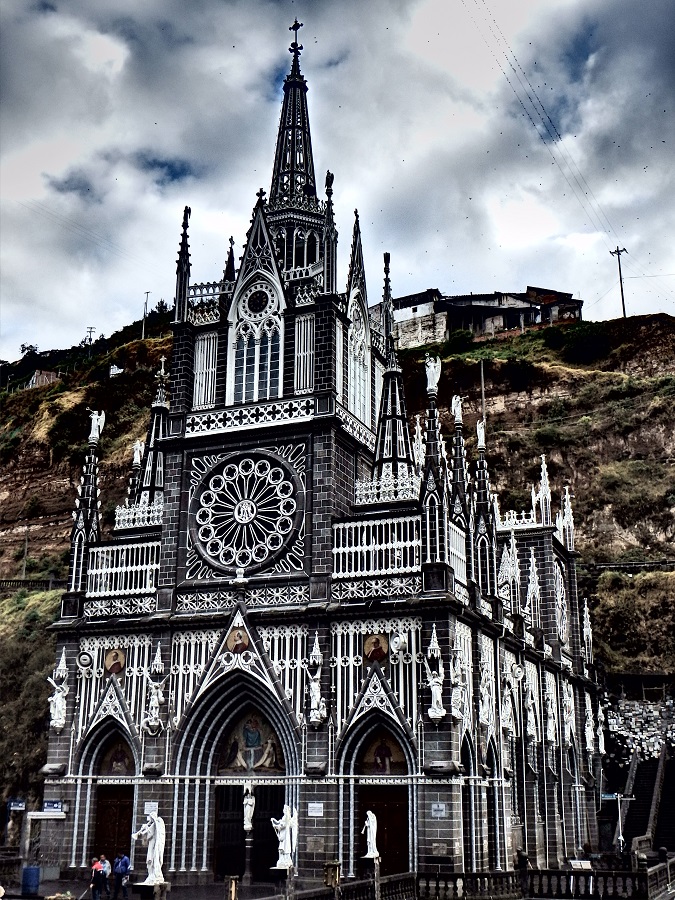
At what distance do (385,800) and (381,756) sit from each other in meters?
1.30

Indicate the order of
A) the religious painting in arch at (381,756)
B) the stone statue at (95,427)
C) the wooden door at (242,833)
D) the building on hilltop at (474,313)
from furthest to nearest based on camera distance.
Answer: the building on hilltop at (474,313)
the stone statue at (95,427)
the wooden door at (242,833)
the religious painting in arch at (381,756)

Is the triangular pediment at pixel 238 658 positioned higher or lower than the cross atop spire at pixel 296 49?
lower

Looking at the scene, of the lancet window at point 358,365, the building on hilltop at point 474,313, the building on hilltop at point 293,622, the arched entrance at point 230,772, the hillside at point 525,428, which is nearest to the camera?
the building on hilltop at point 293,622

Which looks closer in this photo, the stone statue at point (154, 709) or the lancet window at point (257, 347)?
the stone statue at point (154, 709)

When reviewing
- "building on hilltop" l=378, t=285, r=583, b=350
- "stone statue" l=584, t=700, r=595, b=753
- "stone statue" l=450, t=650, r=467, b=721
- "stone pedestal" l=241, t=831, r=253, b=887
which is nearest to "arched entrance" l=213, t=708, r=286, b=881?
"stone pedestal" l=241, t=831, r=253, b=887

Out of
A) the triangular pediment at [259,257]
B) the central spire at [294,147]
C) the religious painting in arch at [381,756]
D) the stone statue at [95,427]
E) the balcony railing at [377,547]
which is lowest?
the religious painting in arch at [381,756]

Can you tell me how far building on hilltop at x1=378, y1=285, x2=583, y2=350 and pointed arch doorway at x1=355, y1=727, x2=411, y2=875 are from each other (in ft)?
238

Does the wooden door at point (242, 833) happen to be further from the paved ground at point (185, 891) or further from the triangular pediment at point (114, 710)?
the triangular pediment at point (114, 710)

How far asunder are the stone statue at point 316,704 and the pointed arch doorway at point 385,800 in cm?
157

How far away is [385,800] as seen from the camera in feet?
103

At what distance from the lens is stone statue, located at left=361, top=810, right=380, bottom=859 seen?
29.8 metres

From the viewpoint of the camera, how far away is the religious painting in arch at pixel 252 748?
1316 inches

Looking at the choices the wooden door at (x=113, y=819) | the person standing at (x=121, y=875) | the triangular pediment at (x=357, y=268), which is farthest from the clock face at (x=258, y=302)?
the person standing at (x=121, y=875)

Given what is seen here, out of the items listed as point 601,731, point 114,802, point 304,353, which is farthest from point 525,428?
point 114,802
